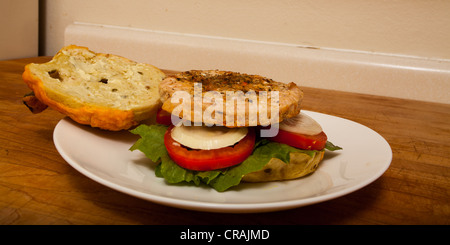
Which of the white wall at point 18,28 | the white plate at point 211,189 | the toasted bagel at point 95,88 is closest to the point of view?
the white plate at point 211,189

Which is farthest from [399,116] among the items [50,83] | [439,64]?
[50,83]

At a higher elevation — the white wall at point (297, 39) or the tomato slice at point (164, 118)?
the white wall at point (297, 39)

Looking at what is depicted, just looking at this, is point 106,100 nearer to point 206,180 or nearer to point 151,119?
point 151,119

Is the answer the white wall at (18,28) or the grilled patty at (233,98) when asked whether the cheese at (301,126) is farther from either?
the white wall at (18,28)

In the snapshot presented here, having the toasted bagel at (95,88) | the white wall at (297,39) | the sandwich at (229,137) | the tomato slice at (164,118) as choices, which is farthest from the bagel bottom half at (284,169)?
the white wall at (297,39)

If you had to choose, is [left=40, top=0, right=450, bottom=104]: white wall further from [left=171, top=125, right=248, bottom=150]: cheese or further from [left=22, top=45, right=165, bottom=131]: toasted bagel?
[left=171, top=125, right=248, bottom=150]: cheese

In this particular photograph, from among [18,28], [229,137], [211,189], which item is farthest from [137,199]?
[18,28]
